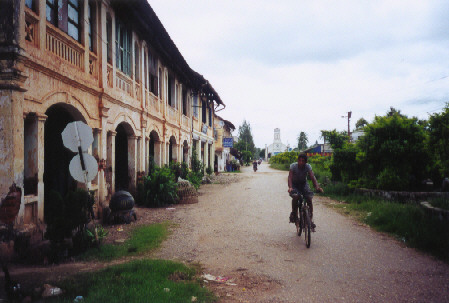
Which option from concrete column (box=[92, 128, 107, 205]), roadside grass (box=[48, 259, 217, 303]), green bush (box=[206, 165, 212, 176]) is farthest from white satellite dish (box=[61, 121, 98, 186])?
green bush (box=[206, 165, 212, 176])

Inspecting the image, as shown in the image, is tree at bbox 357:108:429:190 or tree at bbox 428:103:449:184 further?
tree at bbox 357:108:429:190

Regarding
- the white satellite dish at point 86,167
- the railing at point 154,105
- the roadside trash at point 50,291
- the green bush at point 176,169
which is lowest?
the roadside trash at point 50,291

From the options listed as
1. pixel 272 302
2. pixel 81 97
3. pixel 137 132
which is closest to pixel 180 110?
pixel 137 132

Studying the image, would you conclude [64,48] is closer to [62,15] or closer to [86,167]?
[62,15]

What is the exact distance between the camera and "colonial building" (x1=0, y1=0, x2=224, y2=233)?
4.68 m

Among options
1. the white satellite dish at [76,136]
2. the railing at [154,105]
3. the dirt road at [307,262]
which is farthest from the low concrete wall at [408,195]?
the railing at [154,105]

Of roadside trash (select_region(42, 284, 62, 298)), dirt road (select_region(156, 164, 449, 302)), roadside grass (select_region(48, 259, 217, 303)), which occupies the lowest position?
dirt road (select_region(156, 164, 449, 302))

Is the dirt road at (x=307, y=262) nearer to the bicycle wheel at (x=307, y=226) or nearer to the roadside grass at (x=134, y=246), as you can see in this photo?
the bicycle wheel at (x=307, y=226)

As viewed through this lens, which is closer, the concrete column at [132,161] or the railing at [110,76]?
the railing at [110,76]

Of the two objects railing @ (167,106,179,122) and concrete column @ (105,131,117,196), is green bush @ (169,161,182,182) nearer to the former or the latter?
railing @ (167,106,179,122)

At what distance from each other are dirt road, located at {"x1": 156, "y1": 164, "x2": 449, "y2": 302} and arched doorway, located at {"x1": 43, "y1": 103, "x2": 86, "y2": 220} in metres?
3.05

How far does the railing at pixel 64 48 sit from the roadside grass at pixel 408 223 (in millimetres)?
7775

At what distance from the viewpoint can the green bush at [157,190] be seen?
9.99 m

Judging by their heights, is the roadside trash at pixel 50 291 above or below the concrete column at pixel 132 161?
below
